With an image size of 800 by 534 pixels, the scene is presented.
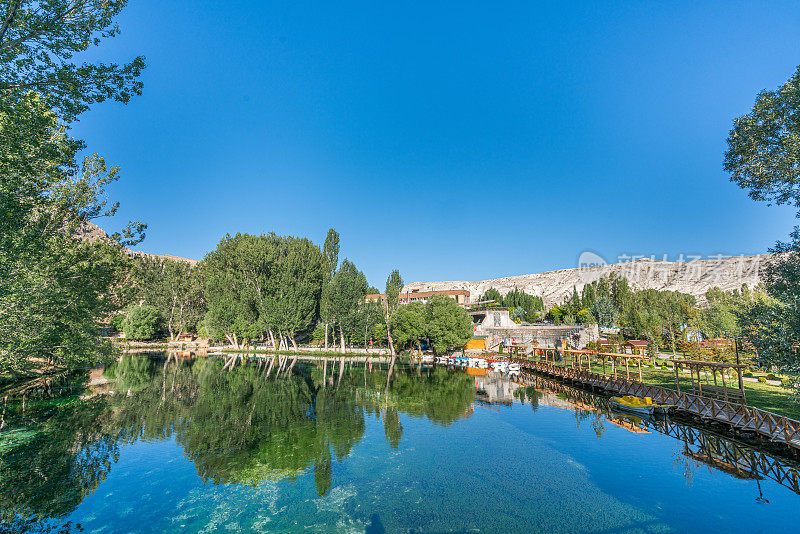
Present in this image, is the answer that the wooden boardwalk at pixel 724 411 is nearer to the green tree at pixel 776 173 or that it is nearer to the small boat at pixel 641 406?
the small boat at pixel 641 406

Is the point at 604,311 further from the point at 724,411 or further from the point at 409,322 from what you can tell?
the point at 724,411

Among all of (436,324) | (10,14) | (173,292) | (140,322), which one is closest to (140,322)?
(140,322)

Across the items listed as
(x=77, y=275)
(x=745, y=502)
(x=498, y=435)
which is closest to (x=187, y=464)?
(x=77, y=275)

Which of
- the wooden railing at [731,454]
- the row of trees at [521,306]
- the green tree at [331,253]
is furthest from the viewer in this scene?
the row of trees at [521,306]

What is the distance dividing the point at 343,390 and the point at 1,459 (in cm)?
1855

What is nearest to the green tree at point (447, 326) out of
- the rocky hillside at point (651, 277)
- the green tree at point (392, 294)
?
the green tree at point (392, 294)

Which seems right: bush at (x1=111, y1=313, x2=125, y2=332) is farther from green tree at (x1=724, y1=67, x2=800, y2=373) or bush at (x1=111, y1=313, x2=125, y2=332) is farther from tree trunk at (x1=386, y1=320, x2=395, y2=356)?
green tree at (x1=724, y1=67, x2=800, y2=373)

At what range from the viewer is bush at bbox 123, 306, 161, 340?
58375 mm

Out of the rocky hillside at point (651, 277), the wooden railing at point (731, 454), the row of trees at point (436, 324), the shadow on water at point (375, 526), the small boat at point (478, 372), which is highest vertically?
the rocky hillside at point (651, 277)

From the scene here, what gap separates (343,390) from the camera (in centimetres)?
2786

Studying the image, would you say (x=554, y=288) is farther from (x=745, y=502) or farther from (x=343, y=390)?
(x=745, y=502)

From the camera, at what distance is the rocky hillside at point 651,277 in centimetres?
9581

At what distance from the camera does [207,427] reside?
1753 cm

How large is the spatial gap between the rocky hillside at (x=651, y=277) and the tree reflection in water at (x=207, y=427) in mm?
84087
